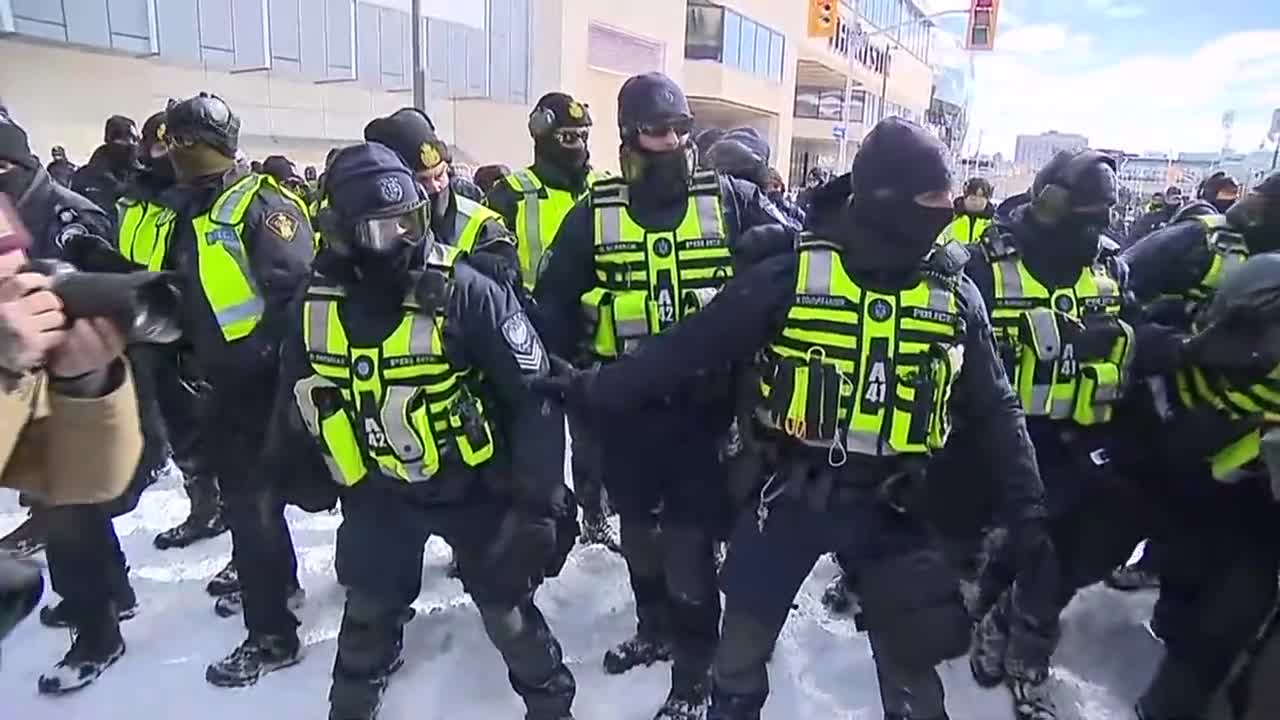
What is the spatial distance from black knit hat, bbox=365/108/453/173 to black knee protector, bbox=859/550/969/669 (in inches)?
90.3

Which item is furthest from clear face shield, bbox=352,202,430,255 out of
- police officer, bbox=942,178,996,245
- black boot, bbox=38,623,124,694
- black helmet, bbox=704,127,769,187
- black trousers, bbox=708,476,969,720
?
police officer, bbox=942,178,996,245

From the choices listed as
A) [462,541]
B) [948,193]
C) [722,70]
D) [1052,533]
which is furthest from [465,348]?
[722,70]

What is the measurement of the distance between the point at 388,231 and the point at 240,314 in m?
1.08

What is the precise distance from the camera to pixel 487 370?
2.47 metres

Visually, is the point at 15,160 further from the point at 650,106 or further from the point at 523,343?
the point at 650,106

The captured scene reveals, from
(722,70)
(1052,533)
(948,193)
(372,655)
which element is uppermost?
(722,70)

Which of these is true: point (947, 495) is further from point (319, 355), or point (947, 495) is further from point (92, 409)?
point (92, 409)

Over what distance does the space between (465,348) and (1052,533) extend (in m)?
2.07

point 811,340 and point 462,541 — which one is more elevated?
point 811,340

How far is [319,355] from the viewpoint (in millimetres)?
2396

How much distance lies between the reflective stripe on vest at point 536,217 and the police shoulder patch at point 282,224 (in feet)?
4.05

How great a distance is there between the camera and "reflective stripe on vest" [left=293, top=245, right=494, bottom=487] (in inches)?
93.0

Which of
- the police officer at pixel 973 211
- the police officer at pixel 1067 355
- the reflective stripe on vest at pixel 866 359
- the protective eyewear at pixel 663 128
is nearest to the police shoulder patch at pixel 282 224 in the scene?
the protective eyewear at pixel 663 128

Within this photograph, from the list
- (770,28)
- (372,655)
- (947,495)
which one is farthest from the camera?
(770,28)
